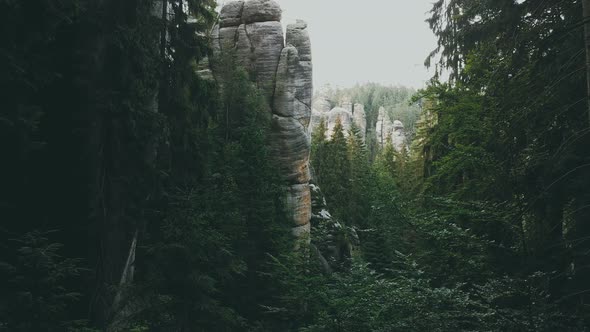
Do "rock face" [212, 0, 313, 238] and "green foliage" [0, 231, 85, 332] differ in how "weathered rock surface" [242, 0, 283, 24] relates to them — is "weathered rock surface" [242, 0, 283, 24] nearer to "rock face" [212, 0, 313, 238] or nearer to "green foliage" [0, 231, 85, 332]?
"rock face" [212, 0, 313, 238]

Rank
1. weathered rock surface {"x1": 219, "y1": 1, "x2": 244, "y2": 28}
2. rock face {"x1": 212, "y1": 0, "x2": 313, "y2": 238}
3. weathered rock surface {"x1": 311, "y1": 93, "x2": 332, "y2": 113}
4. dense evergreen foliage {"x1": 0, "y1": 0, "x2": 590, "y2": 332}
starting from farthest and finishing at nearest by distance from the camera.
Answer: weathered rock surface {"x1": 311, "y1": 93, "x2": 332, "y2": 113} → weathered rock surface {"x1": 219, "y1": 1, "x2": 244, "y2": 28} → rock face {"x1": 212, "y1": 0, "x2": 313, "y2": 238} → dense evergreen foliage {"x1": 0, "y1": 0, "x2": 590, "y2": 332}

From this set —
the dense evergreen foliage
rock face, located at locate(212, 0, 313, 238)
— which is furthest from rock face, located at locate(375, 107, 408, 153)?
the dense evergreen foliage

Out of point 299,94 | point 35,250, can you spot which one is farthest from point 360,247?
point 35,250

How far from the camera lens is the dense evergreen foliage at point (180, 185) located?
5.32 meters

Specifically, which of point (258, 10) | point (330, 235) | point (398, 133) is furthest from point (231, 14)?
point (398, 133)

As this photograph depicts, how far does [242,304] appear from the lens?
1609cm

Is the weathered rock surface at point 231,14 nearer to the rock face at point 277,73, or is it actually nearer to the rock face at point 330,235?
the rock face at point 277,73

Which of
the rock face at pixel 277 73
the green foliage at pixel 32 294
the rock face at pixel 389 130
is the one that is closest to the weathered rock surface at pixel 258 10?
the rock face at pixel 277 73

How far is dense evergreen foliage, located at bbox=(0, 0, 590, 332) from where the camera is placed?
5.32 metres

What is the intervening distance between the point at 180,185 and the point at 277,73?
17466mm

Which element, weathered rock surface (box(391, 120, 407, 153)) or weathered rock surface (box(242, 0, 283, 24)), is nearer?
weathered rock surface (box(242, 0, 283, 24))

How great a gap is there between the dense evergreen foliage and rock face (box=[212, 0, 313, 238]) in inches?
552

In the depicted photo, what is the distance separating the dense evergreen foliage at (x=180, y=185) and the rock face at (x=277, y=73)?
1402 centimetres

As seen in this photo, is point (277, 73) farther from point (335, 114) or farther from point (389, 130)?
point (389, 130)
